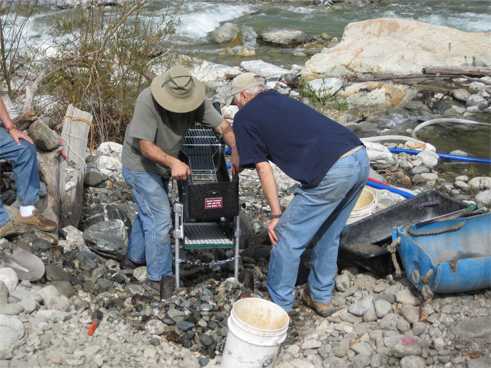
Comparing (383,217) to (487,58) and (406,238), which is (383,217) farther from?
(487,58)

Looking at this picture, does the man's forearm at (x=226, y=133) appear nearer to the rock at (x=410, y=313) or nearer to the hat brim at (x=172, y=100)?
the hat brim at (x=172, y=100)

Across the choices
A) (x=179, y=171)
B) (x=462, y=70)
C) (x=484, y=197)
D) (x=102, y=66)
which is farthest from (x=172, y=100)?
(x=462, y=70)

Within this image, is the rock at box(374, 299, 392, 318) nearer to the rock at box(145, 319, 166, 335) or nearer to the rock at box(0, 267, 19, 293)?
the rock at box(145, 319, 166, 335)

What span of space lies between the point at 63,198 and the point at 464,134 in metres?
7.41

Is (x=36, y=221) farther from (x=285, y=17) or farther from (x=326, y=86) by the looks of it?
(x=285, y=17)

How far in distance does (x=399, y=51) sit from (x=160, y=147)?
10.5 metres

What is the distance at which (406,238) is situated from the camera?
371 cm

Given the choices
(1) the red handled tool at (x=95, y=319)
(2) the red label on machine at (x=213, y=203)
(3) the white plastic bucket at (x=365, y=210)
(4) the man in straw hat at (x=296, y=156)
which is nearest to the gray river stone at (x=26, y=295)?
(1) the red handled tool at (x=95, y=319)

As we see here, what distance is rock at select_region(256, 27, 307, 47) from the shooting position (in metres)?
15.9

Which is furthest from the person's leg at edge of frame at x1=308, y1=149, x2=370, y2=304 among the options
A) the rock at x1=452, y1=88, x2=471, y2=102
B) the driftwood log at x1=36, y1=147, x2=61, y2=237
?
the rock at x1=452, y1=88, x2=471, y2=102

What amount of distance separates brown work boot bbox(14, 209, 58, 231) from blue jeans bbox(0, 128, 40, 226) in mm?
114

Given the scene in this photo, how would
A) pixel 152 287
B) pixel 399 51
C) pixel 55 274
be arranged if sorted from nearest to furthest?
1. pixel 55 274
2. pixel 152 287
3. pixel 399 51

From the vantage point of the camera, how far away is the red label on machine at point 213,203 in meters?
3.43

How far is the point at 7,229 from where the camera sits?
162 inches
